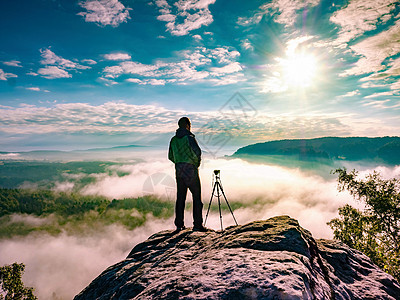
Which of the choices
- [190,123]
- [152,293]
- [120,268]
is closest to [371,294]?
[152,293]

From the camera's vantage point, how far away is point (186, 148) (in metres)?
8.37

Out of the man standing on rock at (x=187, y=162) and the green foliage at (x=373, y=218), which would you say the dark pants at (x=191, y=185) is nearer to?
the man standing on rock at (x=187, y=162)

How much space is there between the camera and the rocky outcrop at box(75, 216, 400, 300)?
9.89 feet

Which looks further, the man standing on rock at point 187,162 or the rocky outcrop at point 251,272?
the man standing on rock at point 187,162

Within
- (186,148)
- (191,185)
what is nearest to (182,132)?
(186,148)

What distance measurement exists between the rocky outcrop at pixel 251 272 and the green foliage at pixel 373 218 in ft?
45.1

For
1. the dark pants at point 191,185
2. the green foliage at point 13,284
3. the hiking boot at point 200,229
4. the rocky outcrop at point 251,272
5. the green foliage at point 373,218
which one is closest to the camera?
the rocky outcrop at point 251,272

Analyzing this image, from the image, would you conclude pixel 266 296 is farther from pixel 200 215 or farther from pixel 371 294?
pixel 200 215

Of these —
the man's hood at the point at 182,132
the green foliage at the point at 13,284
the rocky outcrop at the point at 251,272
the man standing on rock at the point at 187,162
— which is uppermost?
the man's hood at the point at 182,132

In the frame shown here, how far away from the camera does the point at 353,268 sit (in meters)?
5.13

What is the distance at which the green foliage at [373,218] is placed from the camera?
1570 centimetres

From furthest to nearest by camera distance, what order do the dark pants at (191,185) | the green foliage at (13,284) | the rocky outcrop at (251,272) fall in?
the green foliage at (13,284)
the dark pants at (191,185)
the rocky outcrop at (251,272)

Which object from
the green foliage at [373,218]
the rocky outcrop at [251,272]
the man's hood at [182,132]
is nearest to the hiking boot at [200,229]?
the rocky outcrop at [251,272]

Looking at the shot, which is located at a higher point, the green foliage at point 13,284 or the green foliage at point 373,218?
the green foliage at point 373,218
